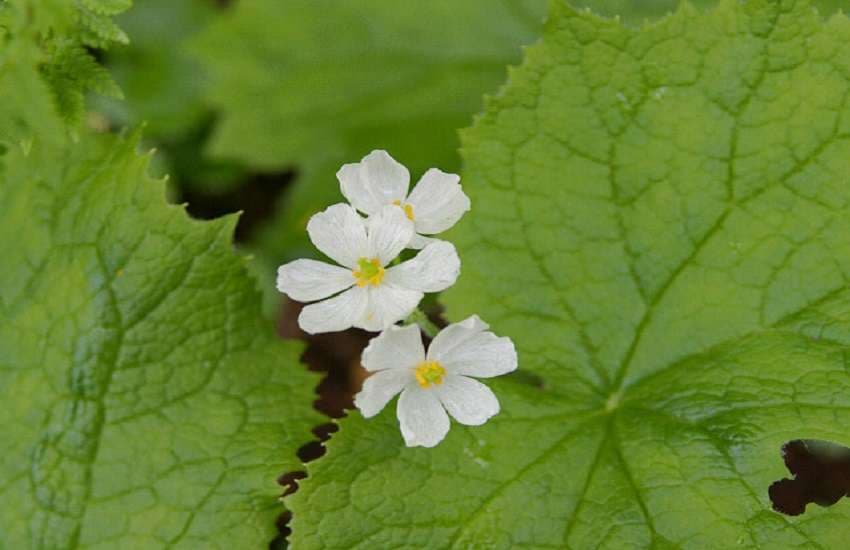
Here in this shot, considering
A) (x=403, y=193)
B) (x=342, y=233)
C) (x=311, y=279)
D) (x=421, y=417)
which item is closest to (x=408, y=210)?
(x=403, y=193)

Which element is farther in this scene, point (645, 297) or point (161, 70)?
point (161, 70)

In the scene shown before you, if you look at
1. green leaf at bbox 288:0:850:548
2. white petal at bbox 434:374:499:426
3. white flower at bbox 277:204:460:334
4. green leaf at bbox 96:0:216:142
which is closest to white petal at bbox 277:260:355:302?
white flower at bbox 277:204:460:334

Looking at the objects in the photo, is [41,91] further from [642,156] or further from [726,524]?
[726,524]

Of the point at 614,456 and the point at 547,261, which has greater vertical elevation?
the point at 547,261

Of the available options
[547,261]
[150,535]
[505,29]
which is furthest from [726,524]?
[505,29]

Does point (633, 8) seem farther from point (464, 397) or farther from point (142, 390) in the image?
point (142, 390)

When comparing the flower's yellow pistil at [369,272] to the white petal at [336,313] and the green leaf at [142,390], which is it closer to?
the white petal at [336,313]
